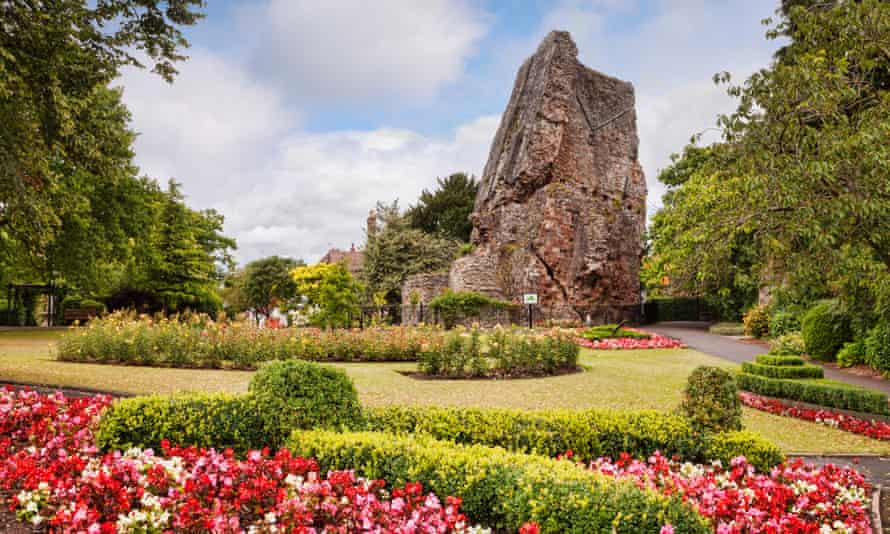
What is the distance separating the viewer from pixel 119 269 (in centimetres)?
3231

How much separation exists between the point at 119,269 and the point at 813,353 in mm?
33200

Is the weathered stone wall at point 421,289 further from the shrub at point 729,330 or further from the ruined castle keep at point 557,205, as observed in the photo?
the shrub at point 729,330

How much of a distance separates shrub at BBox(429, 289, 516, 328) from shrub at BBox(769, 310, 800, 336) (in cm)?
1082

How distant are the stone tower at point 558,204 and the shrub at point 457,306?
2683mm

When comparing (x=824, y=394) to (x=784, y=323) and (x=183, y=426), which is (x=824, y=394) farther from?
(x=784, y=323)

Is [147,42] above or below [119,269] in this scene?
above

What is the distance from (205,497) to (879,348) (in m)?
14.9

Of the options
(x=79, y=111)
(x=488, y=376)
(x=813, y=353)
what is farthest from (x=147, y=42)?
(x=813, y=353)

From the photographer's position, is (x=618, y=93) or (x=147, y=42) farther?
(x=618, y=93)

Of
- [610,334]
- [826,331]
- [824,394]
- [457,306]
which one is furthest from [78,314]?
[824,394]

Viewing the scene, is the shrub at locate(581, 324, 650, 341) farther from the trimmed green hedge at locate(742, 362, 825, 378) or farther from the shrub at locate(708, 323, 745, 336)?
the trimmed green hedge at locate(742, 362, 825, 378)

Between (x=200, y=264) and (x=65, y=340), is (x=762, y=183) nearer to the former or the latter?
(x=65, y=340)

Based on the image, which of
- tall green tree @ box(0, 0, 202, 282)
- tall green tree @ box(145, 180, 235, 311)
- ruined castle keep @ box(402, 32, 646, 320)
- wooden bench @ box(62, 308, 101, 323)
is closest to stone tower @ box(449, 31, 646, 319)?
ruined castle keep @ box(402, 32, 646, 320)

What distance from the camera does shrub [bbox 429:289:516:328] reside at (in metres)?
23.6
